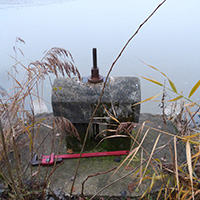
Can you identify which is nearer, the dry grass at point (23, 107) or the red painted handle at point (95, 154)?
the dry grass at point (23, 107)

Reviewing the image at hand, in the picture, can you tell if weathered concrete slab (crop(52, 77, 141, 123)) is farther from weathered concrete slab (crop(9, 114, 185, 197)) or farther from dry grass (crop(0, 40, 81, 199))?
dry grass (crop(0, 40, 81, 199))

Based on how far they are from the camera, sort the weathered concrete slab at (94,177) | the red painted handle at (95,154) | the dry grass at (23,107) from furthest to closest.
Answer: the red painted handle at (95,154)
the weathered concrete slab at (94,177)
the dry grass at (23,107)

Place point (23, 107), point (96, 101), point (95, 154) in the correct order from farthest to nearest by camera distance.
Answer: point (95, 154)
point (96, 101)
point (23, 107)

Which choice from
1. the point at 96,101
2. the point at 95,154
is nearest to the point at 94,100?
the point at 96,101

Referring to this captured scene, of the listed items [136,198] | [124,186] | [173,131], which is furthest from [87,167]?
[173,131]

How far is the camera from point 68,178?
5.01 ft

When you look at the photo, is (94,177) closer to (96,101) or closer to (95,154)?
(95,154)

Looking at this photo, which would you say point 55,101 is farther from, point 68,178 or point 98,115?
point 68,178

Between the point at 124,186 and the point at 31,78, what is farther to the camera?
the point at 124,186

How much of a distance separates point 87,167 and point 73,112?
17.8 inches

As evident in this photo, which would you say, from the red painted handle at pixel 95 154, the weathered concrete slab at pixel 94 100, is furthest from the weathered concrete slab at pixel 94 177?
the weathered concrete slab at pixel 94 100

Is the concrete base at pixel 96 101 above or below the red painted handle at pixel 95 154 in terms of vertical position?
above

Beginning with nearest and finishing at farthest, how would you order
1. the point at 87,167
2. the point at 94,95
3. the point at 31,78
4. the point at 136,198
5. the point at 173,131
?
1. the point at 31,78
2. the point at 136,198
3. the point at 94,95
4. the point at 87,167
5. the point at 173,131

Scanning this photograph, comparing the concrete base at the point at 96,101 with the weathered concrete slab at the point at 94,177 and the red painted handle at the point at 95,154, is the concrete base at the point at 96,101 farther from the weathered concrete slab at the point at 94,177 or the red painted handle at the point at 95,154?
the red painted handle at the point at 95,154
